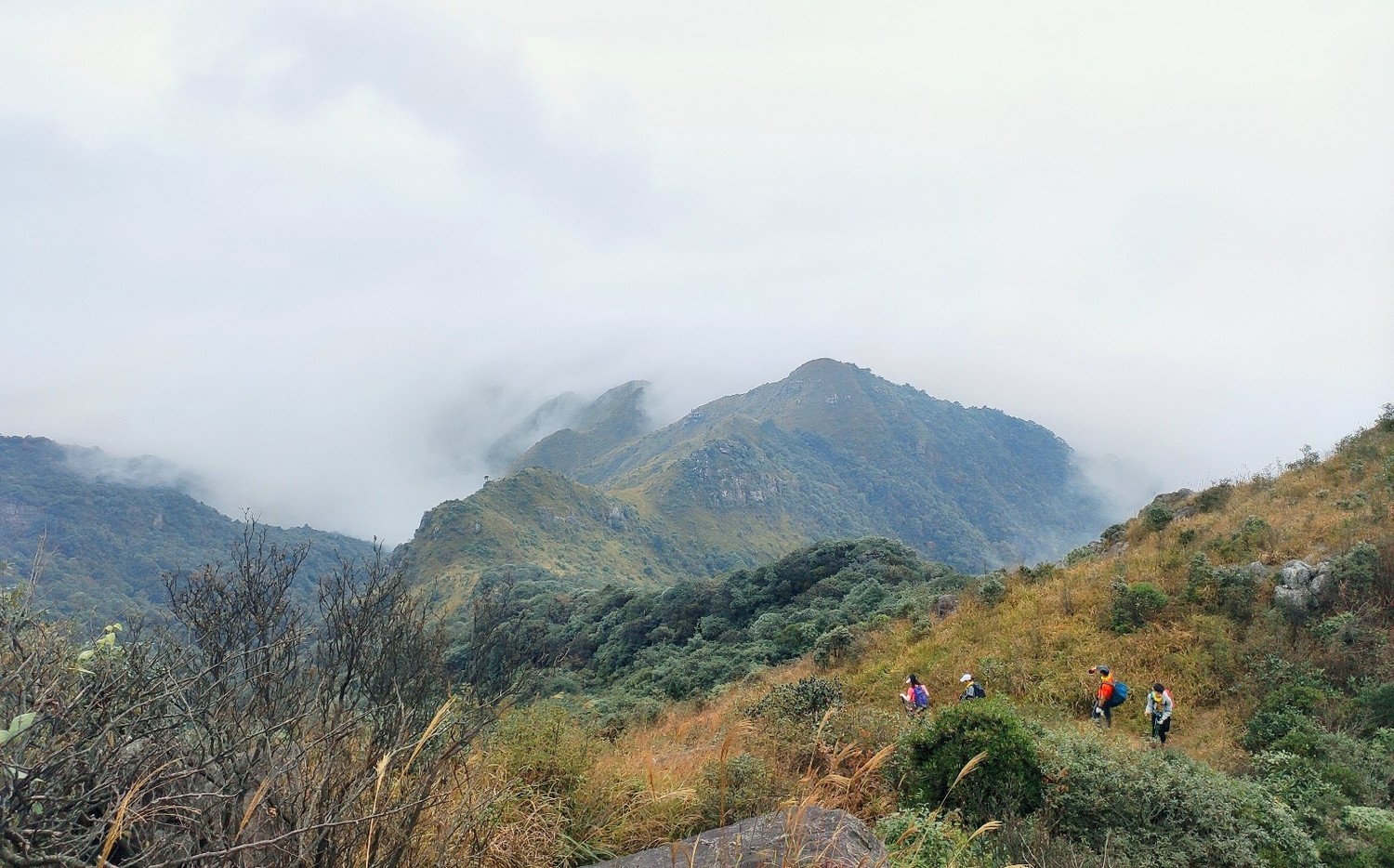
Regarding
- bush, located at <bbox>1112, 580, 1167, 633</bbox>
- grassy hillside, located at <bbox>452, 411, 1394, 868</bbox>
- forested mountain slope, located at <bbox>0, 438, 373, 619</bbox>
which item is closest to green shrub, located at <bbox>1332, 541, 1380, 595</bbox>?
grassy hillside, located at <bbox>452, 411, 1394, 868</bbox>

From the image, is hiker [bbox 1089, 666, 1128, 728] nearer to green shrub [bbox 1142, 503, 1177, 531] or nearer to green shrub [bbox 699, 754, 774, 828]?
green shrub [bbox 699, 754, 774, 828]

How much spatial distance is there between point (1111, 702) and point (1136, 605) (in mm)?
3646

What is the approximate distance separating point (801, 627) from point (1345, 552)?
2018cm

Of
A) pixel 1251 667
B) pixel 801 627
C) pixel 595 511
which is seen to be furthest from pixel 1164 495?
pixel 595 511

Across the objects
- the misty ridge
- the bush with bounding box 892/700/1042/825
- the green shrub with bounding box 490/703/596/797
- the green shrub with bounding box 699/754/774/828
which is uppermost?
the green shrub with bounding box 490/703/596/797

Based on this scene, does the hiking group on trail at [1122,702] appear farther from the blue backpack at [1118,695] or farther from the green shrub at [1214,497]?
the green shrub at [1214,497]

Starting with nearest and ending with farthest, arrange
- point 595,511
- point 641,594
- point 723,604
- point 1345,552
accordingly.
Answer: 1. point 1345,552
2. point 723,604
3. point 641,594
4. point 595,511

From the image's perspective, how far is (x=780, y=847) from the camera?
130 inches

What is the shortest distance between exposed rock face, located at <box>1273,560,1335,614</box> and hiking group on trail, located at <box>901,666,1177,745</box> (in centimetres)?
311

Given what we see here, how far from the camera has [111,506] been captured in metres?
144

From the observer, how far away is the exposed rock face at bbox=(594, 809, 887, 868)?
2.90 m

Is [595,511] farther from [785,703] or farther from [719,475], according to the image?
[785,703]

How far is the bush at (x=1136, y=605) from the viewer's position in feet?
41.8

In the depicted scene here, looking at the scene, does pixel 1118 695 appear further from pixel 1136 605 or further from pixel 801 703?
pixel 801 703
